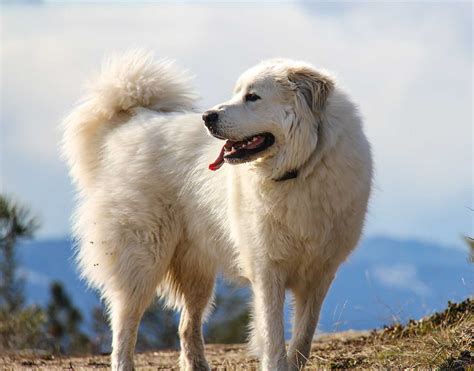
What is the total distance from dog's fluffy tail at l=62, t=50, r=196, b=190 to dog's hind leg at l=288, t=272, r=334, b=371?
2.16 metres

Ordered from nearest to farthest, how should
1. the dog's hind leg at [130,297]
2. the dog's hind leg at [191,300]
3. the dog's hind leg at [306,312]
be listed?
the dog's hind leg at [306,312] < the dog's hind leg at [130,297] < the dog's hind leg at [191,300]

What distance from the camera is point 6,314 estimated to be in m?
14.1

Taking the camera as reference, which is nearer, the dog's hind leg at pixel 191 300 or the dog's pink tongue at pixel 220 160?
the dog's pink tongue at pixel 220 160

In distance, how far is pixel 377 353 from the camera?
23.5 ft

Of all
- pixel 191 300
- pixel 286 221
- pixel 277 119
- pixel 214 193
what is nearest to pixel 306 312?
pixel 286 221

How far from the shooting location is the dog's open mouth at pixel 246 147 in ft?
19.7

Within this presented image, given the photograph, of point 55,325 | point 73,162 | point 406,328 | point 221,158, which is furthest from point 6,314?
point 221,158

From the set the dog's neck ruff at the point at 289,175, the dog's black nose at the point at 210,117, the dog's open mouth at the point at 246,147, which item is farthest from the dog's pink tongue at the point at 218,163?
the dog's neck ruff at the point at 289,175

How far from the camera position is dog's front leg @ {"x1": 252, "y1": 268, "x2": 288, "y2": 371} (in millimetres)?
6195

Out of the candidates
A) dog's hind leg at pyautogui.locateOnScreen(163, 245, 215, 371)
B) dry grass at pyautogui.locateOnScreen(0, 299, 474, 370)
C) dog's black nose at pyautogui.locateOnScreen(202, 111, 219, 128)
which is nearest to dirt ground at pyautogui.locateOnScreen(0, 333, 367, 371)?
dry grass at pyautogui.locateOnScreen(0, 299, 474, 370)

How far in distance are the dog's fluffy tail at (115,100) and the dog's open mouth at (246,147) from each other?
1.77m

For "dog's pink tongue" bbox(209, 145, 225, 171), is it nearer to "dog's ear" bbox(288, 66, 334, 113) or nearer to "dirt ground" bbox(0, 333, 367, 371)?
"dog's ear" bbox(288, 66, 334, 113)

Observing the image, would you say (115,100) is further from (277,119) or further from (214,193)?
(277,119)

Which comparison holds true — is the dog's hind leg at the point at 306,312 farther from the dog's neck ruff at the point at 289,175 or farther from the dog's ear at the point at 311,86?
the dog's ear at the point at 311,86
